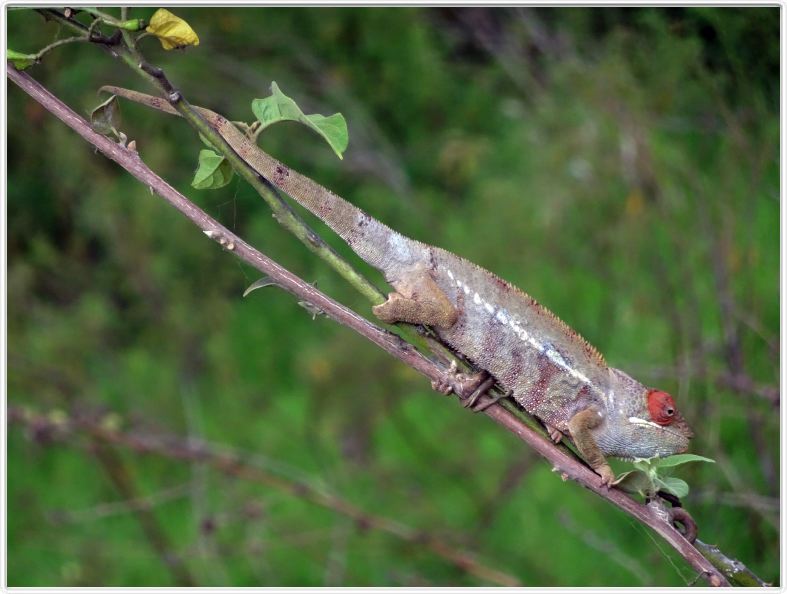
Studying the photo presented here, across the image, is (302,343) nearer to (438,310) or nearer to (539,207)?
(539,207)

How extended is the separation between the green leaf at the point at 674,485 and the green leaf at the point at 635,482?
0.02 metres

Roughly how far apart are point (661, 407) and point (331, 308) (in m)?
0.88

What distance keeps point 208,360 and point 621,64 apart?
2883 mm

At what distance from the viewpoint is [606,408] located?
6.53 ft

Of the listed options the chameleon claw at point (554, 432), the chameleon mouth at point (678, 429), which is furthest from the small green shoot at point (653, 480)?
the chameleon mouth at point (678, 429)

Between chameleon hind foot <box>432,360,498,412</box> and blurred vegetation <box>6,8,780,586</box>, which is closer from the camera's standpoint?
chameleon hind foot <box>432,360,498,412</box>

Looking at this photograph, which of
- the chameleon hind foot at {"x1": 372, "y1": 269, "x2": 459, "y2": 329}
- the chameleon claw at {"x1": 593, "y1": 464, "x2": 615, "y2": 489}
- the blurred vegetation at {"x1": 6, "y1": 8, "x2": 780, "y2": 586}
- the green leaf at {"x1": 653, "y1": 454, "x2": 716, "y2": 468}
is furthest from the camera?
the blurred vegetation at {"x1": 6, "y1": 8, "x2": 780, "y2": 586}

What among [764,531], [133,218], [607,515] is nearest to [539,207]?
[607,515]

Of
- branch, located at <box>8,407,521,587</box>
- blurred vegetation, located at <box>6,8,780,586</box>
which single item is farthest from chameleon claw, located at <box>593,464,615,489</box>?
branch, located at <box>8,407,521,587</box>

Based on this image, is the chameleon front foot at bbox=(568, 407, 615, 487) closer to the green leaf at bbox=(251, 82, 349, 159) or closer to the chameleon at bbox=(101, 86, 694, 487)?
the chameleon at bbox=(101, 86, 694, 487)

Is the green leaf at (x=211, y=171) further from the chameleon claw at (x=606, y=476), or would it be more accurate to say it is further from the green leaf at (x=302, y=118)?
the chameleon claw at (x=606, y=476)

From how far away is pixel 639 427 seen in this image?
196cm

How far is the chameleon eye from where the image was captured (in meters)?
1.87

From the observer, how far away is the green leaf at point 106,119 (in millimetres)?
1370
